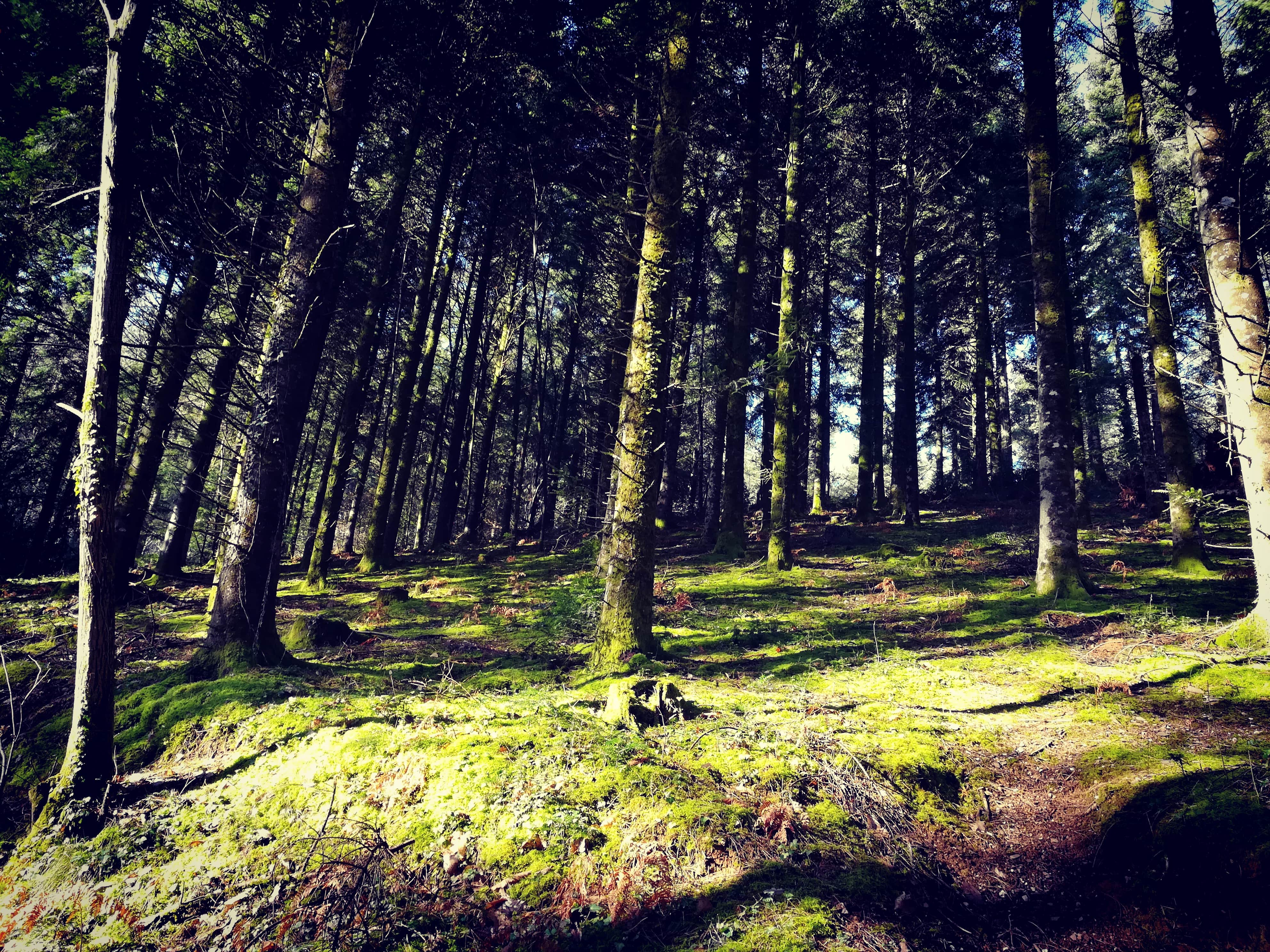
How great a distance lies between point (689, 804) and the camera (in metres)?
3.49

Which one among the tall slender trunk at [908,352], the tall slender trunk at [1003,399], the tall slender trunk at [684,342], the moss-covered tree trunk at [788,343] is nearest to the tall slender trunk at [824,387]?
the tall slender trunk at [908,352]

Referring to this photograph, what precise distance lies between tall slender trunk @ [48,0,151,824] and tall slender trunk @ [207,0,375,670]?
1838mm

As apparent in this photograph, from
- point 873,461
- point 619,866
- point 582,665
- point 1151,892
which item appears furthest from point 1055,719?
point 873,461

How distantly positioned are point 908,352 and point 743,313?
7785mm

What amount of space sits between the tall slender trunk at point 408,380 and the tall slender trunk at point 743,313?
7888 mm

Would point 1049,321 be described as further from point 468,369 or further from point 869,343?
point 468,369

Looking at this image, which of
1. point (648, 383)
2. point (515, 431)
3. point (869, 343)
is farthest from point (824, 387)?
point (648, 383)

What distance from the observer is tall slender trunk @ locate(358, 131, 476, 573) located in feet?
48.8

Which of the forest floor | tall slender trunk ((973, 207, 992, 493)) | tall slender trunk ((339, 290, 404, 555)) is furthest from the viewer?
tall slender trunk ((973, 207, 992, 493))

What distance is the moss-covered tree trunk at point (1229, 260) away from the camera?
5.39 metres

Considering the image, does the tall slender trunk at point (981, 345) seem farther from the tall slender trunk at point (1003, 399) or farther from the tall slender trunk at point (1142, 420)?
the tall slender trunk at point (1142, 420)

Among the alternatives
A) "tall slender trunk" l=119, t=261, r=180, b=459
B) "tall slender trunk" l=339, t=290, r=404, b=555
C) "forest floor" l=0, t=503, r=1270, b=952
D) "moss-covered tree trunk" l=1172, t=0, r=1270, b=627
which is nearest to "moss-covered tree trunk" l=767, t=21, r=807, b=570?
"forest floor" l=0, t=503, r=1270, b=952

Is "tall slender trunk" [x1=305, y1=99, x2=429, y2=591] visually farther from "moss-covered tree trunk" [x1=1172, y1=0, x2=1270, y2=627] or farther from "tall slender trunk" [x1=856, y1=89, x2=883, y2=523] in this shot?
"tall slender trunk" [x1=856, y1=89, x2=883, y2=523]

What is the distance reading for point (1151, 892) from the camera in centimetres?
273
